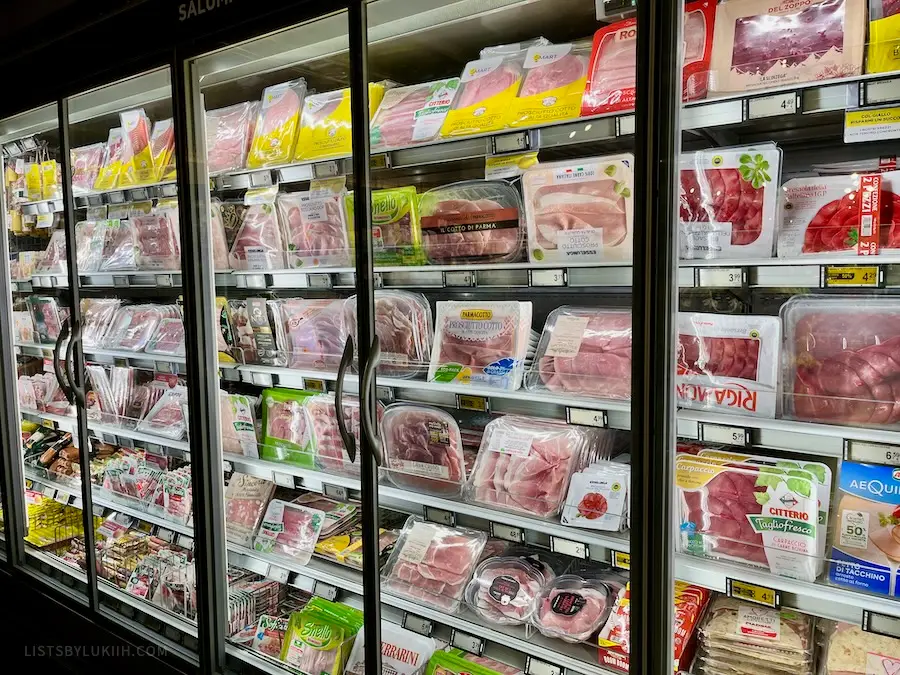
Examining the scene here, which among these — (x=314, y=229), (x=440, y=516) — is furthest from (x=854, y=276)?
(x=314, y=229)

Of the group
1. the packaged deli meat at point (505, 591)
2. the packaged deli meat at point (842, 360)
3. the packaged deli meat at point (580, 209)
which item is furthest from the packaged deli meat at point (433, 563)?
the packaged deli meat at point (842, 360)

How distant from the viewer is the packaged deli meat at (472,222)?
6.61ft

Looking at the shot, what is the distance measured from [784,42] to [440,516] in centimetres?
149

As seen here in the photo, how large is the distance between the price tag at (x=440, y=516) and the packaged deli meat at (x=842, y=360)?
94cm

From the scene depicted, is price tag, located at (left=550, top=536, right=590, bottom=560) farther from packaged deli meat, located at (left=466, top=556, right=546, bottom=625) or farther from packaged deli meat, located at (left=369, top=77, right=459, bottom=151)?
packaged deli meat, located at (left=369, top=77, right=459, bottom=151)

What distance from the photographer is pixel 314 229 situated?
241 centimetres

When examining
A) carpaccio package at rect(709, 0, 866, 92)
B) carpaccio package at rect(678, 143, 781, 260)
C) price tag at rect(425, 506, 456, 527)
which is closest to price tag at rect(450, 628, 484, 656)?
price tag at rect(425, 506, 456, 527)

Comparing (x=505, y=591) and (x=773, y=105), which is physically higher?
(x=773, y=105)

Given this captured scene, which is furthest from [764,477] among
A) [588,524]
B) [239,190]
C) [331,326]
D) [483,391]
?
[239,190]

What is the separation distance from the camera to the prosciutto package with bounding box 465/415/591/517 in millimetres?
1909

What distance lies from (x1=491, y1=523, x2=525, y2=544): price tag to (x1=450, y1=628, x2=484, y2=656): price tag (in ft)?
1.04

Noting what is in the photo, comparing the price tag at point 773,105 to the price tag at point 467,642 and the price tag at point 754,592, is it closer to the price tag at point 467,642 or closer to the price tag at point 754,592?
the price tag at point 754,592

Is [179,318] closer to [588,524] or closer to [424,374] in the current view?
[424,374]

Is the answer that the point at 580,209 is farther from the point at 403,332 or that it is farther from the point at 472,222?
the point at 403,332
